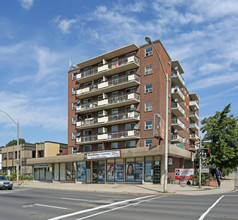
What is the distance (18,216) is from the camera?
11133 mm

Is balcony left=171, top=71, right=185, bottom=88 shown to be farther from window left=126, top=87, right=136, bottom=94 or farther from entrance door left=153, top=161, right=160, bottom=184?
entrance door left=153, top=161, right=160, bottom=184

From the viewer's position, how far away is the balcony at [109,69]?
1490 inches

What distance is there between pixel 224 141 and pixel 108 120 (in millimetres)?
18895

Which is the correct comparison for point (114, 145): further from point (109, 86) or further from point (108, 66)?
point (108, 66)

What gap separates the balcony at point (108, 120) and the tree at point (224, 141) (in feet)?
47.4

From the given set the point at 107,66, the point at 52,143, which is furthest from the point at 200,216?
the point at 52,143

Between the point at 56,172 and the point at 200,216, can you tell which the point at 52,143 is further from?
the point at 200,216

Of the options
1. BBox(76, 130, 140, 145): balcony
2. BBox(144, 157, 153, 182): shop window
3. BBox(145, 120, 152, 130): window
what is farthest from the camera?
BBox(76, 130, 140, 145): balcony

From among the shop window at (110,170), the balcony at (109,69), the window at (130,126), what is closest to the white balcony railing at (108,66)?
the balcony at (109,69)

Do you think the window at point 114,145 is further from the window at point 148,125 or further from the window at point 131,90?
the window at point 131,90

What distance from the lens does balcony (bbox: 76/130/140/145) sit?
36281 millimetres

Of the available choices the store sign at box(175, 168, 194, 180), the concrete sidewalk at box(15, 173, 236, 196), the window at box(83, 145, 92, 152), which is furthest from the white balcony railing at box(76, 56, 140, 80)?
the concrete sidewalk at box(15, 173, 236, 196)

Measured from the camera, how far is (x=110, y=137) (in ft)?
128

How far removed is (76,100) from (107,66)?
9210mm
